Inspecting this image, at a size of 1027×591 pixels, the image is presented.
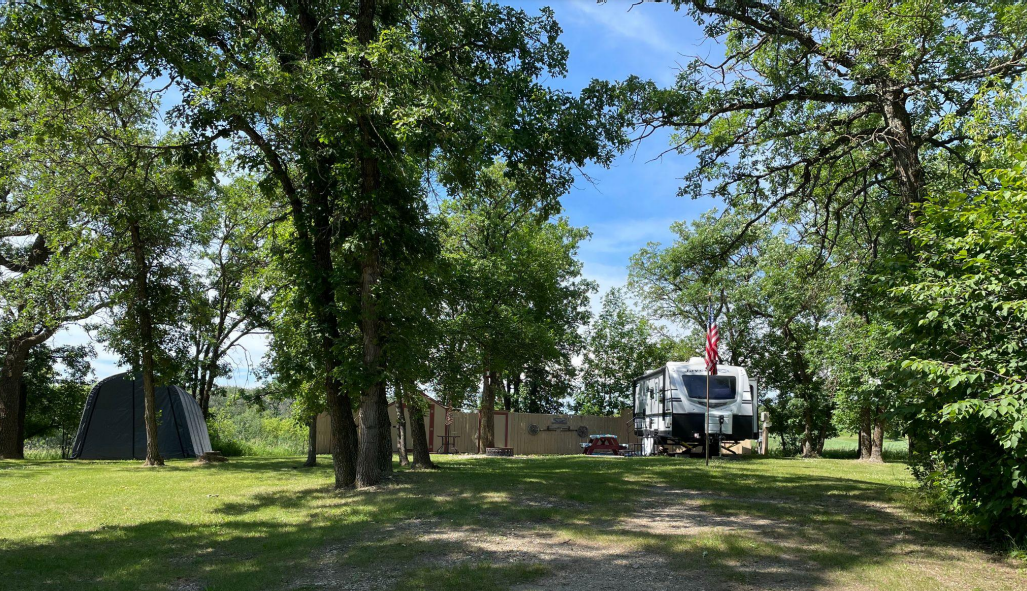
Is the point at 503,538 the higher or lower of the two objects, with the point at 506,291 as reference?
lower

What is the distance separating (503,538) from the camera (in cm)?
688

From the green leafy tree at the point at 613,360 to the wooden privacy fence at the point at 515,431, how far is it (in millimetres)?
4641

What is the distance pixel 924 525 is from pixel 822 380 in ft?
64.2

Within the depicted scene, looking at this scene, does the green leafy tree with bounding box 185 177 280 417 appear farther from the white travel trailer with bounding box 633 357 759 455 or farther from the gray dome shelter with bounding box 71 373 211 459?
the white travel trailer with bounding box 633 357 759 455

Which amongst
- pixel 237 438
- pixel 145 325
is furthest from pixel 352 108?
pixel 237 438

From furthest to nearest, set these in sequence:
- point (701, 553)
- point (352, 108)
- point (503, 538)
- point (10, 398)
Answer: point (10, 398), point (352, 108), point (503, 538), point (701, 553)

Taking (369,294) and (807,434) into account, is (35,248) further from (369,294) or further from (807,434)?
(807,434)

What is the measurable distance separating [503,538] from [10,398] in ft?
70.1

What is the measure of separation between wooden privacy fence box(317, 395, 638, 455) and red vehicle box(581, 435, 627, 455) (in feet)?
9.64

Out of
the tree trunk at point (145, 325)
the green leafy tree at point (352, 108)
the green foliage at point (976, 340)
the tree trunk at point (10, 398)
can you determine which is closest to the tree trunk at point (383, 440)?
the green leafy tree at point (352, 108)

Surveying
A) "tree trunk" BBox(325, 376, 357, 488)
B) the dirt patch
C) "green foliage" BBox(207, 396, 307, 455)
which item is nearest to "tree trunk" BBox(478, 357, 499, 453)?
"green foliage" BBox(207, 396, 307, 455)

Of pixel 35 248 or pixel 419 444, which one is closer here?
pixel 419 444

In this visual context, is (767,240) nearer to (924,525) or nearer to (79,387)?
(924,525)

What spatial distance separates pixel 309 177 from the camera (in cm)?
1141
